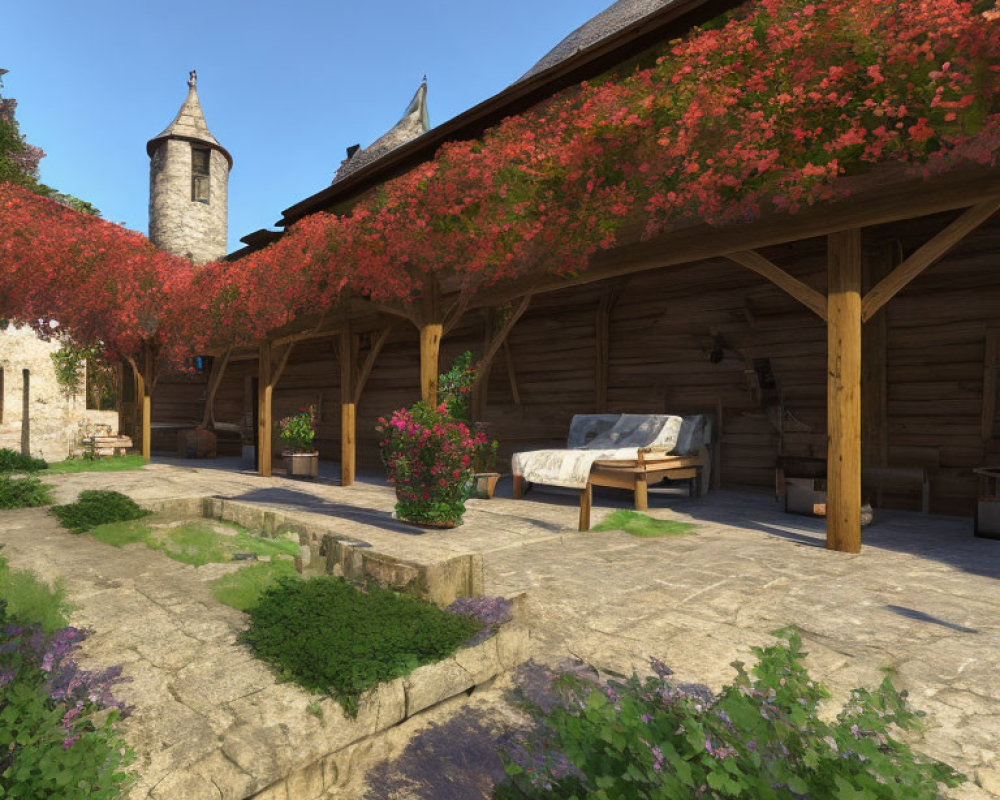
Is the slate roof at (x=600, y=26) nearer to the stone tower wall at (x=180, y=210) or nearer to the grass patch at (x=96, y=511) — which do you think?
the grass patch at (x=96, y=511)

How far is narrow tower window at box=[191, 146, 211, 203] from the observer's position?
23.6 m

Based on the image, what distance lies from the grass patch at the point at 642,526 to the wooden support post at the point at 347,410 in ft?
14.2

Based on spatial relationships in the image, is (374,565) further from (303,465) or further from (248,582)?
(303,465)

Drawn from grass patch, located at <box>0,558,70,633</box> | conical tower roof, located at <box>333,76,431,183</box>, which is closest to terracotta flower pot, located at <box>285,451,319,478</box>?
grass patch, located at <box>0,558,70,633</box>

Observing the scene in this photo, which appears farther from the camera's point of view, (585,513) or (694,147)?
(585,513)

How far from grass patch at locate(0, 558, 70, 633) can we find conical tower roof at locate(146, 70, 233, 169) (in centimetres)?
2446

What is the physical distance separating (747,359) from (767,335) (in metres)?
0.38

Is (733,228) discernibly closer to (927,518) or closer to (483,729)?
(927,518)

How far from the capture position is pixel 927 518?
6.32 m

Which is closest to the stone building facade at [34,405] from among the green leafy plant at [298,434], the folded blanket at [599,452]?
the green leafy plant at [298,434]

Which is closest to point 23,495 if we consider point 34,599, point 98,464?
point 34,599

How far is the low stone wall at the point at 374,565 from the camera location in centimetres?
317

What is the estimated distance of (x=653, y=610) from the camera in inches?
134

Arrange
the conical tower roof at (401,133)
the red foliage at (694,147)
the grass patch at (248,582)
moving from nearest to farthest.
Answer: the grass patch at (248,582)
the red foliage at (694,147)
the conical tower roof at (401,133)
